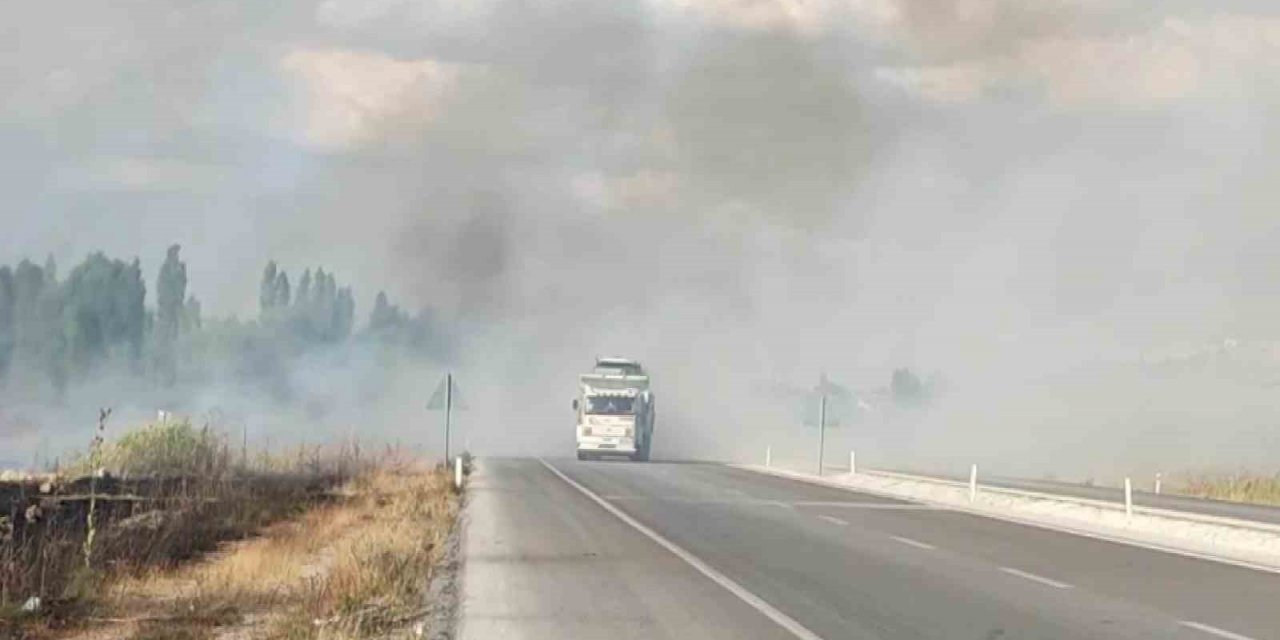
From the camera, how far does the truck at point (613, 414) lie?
66250 mm

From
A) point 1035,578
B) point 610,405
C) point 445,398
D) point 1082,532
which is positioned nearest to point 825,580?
point 1035,578

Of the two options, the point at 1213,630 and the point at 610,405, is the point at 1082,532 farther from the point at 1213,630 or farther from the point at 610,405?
A: the point at 610,405

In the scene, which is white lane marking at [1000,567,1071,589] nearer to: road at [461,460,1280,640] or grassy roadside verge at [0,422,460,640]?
road at [461,460,1280,640]

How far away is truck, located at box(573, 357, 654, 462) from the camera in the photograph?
66250mm

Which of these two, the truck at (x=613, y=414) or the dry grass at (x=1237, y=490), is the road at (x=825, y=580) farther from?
the truck at (x=613, y=414)

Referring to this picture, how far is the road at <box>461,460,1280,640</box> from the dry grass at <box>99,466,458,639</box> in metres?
0.86

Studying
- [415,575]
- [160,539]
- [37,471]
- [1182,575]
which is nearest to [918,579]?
[1182,575]

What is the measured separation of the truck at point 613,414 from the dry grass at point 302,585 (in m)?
35.2

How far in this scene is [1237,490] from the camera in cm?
5122

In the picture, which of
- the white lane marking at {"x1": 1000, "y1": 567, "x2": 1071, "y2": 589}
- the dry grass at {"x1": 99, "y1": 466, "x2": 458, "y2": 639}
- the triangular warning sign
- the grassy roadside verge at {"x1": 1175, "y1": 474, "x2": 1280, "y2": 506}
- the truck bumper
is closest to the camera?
the dry grass at {"x1": 99, "y1": 466, "x2": 458, "y2": 639}

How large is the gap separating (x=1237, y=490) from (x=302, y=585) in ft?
131

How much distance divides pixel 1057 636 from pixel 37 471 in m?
30.6

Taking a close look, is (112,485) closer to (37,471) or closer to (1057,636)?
(37,471)

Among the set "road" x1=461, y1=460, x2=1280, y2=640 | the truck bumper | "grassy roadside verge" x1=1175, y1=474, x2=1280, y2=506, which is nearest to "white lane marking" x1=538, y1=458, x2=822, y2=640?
"road" x1=461, y1=460, x2=1280, y2=640
